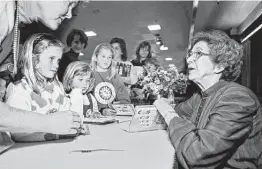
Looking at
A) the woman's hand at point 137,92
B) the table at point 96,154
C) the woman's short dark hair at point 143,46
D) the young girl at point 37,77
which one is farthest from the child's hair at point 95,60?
the table at point 96,154

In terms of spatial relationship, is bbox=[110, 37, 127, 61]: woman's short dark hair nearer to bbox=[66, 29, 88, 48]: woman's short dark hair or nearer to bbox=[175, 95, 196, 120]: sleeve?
bbox=[66, 29, 88, 48]: woman's short dark hair

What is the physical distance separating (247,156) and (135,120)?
0.62 m

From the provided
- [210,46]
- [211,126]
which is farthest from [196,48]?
[211,126]

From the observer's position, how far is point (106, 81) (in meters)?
2.41

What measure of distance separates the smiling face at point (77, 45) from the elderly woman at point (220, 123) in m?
1.46

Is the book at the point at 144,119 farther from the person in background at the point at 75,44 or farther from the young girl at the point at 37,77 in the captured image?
the person in background at the point at 75,44

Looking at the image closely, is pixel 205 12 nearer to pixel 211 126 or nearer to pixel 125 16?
pixel 125 16

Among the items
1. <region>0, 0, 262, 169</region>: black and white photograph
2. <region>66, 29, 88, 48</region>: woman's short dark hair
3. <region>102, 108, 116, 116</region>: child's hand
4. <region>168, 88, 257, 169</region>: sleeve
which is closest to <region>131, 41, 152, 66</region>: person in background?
<region>0, 0, 262, 169</region>: black and white photograph

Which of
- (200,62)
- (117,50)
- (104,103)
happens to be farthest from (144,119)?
(117,50)

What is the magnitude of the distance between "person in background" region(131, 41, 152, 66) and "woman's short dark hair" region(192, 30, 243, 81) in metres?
1.62

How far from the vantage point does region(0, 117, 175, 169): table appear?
2.48 feet

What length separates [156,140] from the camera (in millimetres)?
1135

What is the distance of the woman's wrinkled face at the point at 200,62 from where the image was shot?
46.9 inches

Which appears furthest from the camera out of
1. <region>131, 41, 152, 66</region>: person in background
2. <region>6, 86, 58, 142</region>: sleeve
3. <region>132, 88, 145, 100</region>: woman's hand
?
<region>131, 41, 152, 66</region>: person in background
